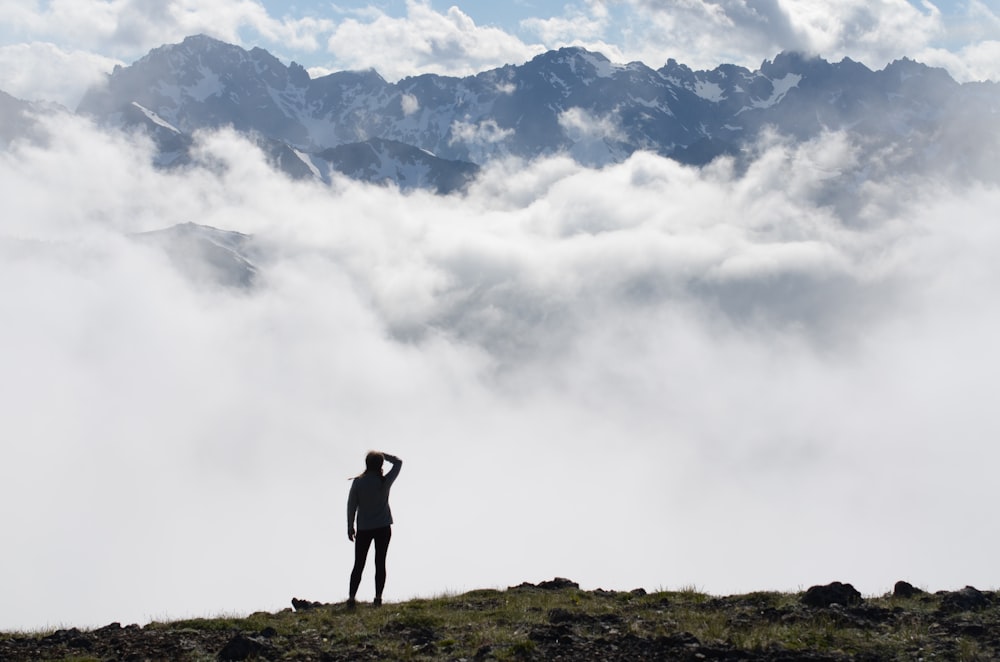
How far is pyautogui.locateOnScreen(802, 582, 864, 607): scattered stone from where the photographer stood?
1919 centimetres

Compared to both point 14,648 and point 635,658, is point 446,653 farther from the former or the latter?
point 14,648

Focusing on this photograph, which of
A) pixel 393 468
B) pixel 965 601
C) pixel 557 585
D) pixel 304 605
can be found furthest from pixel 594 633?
pixel 304 605

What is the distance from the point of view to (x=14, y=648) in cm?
1672

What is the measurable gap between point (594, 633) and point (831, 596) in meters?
5.88

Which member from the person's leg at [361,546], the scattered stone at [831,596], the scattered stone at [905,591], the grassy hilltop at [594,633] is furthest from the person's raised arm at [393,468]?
the scattered stone at [905,591]

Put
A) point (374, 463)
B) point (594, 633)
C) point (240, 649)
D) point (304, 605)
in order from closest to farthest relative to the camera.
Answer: point (240, 649)
point (594, 633)
point (374, 463)
point (304, 605)

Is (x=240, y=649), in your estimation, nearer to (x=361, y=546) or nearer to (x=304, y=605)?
(x=361, y=546)

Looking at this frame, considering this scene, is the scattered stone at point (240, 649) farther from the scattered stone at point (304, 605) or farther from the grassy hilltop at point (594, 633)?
the scattered stone at point (304, 605)

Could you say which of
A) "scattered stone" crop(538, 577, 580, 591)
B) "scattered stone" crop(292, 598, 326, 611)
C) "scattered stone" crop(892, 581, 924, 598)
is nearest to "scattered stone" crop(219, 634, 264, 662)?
"scattered stone" crop(292, 598, 326, 611)

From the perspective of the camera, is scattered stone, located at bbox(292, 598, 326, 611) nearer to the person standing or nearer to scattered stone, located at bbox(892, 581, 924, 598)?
the person standing

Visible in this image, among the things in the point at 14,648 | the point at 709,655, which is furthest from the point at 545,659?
the point at 14,648

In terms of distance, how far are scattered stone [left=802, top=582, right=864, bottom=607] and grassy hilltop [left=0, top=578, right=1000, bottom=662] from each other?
24mm

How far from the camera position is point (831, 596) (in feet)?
63.4

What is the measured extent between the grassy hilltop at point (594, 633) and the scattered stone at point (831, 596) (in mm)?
24
